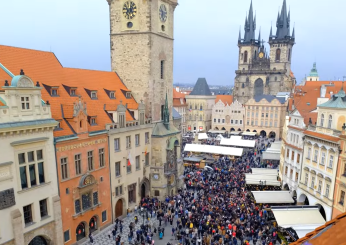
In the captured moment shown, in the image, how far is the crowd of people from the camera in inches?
927

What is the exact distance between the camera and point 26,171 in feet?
61.4

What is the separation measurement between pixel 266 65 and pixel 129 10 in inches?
2892

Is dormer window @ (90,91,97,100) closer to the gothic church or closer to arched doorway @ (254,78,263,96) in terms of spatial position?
the gothic church

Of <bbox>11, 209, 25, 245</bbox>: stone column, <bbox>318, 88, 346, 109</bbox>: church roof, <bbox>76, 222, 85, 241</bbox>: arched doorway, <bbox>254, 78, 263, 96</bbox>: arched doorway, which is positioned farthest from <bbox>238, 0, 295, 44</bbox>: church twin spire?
<bbox>11, 209, 25, 245</bbox>: stone column

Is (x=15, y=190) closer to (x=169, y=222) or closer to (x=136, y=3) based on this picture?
(x=169, y=222)

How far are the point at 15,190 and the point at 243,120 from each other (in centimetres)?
7465

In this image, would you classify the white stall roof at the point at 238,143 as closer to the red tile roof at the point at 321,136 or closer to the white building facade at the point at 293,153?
the white building facade at the point at 293,153

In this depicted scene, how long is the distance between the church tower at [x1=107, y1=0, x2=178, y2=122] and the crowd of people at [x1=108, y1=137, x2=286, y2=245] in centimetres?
1065

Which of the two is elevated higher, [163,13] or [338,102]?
[163,13]

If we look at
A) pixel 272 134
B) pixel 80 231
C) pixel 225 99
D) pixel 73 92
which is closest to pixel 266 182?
pixel 80 231

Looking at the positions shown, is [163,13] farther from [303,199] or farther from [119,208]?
[303,199]

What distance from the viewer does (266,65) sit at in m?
94.0

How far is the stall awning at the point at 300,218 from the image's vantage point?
2306 centimetres

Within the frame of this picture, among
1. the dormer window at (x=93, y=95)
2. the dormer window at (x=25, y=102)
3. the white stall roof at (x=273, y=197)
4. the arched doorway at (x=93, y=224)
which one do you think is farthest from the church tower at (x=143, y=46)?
the dormer window at (x=25, y=102)
